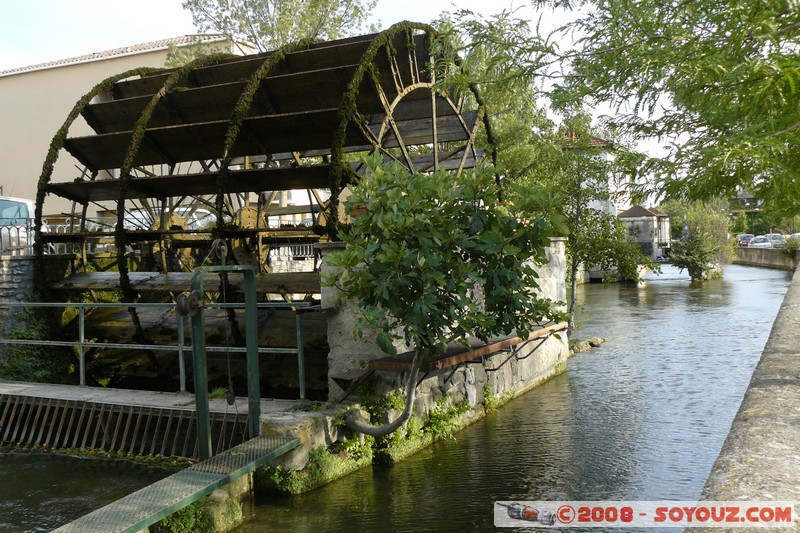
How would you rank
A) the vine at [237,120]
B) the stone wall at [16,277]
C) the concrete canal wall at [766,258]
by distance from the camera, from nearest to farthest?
the vine at [237,120], the stone wall at [16,277], the concrete canal wall at [766,258]

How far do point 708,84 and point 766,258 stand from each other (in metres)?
39.2

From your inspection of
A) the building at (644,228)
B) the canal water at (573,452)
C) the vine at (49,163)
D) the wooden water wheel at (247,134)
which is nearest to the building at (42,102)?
the vine at (49,163)

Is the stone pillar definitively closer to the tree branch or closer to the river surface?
the tree branch

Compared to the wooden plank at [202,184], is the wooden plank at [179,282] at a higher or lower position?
lower

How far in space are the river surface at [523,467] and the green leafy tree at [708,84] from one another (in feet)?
7.88

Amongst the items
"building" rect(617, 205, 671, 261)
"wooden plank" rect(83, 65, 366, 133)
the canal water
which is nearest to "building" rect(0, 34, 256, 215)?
"wooden plank" rect(83, 65, 366, 133)

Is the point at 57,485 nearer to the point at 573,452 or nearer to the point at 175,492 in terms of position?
the point at 175,492

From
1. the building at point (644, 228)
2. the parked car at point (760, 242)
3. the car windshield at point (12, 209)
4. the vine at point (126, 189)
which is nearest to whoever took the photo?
the vine at point (126, 189)

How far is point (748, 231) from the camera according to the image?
7031cm

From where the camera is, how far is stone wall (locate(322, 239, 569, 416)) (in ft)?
21.4

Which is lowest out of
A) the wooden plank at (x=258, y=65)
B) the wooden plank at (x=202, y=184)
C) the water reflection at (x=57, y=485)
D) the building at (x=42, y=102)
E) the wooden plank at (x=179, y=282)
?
the water reflection at (x=57, y=485)

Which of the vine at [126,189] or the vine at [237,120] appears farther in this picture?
the vine at [126,189]

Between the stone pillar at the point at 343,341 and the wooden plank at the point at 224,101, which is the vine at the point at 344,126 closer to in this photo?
the wooden plank at the point at 224,101

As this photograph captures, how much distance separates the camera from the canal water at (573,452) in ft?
17.4
